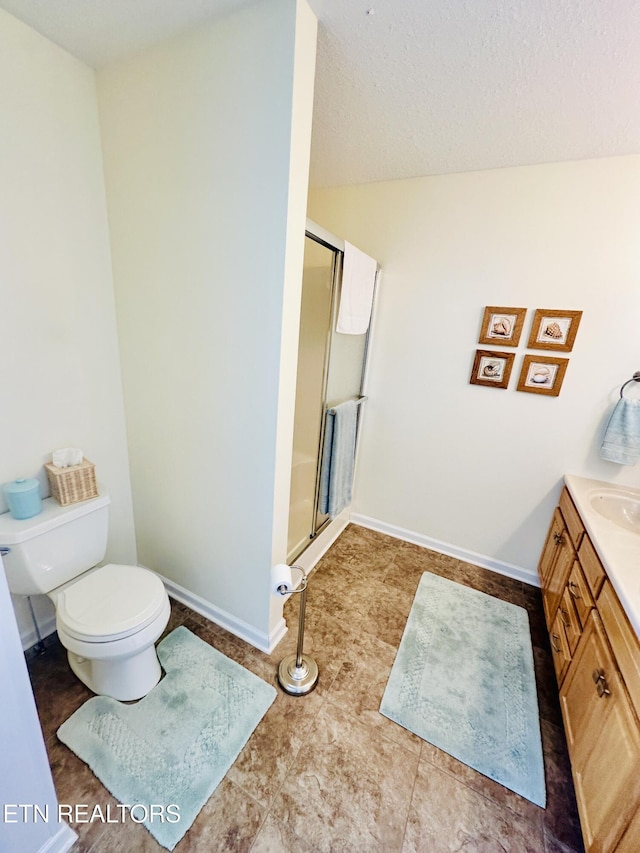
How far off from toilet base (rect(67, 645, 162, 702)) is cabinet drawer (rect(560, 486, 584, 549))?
1.94m

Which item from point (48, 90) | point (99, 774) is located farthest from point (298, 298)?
point (99, 774)

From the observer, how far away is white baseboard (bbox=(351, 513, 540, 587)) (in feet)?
7.33

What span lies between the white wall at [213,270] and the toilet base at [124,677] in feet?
1.32

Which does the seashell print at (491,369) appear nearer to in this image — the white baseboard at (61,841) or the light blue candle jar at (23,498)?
the light blue candle jar at (23,498)

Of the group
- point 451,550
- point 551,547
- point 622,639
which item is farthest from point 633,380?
point 451,550

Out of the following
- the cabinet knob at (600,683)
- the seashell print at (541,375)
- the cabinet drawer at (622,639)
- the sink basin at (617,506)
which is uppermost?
the seashell print at (541,375)

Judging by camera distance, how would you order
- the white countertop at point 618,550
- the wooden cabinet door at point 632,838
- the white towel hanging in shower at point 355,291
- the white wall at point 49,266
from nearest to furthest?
the wooden cabinet door at point 632,838, the white countertop at point 618,550, the white wall at point 49,266, the white towel hanging in shower at point 355,291

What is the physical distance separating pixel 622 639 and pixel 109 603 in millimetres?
1770

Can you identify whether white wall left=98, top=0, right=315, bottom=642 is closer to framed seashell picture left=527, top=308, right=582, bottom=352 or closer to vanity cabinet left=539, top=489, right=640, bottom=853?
vanity cabinet left=539, top=489, right=640, bottom=853

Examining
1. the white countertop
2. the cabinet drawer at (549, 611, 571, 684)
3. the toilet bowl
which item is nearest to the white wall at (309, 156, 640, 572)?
the white countertop

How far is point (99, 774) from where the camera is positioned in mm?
1155

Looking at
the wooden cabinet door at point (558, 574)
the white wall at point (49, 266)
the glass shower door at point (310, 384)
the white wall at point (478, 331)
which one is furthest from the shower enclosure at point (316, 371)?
the wooden cabinet door at point (558, 574)

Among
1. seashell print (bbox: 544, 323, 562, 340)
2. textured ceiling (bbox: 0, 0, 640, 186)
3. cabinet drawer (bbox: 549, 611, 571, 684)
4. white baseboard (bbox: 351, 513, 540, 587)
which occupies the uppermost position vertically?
textured ceiling (bbox: 0, 0, 640, 186)

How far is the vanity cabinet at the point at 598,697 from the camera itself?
0.88m
